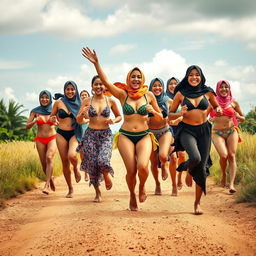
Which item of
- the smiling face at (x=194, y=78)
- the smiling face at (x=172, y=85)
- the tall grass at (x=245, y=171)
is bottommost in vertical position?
the tall grass at (x=245, y=171)

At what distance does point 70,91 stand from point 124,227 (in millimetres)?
4795

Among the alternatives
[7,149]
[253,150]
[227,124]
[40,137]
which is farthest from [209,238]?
[7,149]

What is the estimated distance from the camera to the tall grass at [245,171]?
9164 mm

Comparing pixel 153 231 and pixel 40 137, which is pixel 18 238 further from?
pixel 40 137

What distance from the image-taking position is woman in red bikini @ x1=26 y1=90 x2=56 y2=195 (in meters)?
11.2

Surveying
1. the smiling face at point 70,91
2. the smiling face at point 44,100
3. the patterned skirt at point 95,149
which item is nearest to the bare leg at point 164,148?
the patterned skirt at point 95,149

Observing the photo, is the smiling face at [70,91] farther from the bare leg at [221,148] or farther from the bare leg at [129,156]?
the bare leg at [221,148]

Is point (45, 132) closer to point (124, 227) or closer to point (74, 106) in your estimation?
point (74, 106)

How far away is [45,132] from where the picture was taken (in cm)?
1145

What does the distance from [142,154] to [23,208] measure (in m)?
3.05

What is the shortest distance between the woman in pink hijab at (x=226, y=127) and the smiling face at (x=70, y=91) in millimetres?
3440

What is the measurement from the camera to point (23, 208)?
376 inches

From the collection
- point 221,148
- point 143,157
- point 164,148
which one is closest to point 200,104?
point 143,157

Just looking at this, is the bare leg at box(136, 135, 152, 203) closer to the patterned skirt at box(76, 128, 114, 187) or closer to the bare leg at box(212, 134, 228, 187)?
the patterned skirt at box(76, 128, 114, 187)
